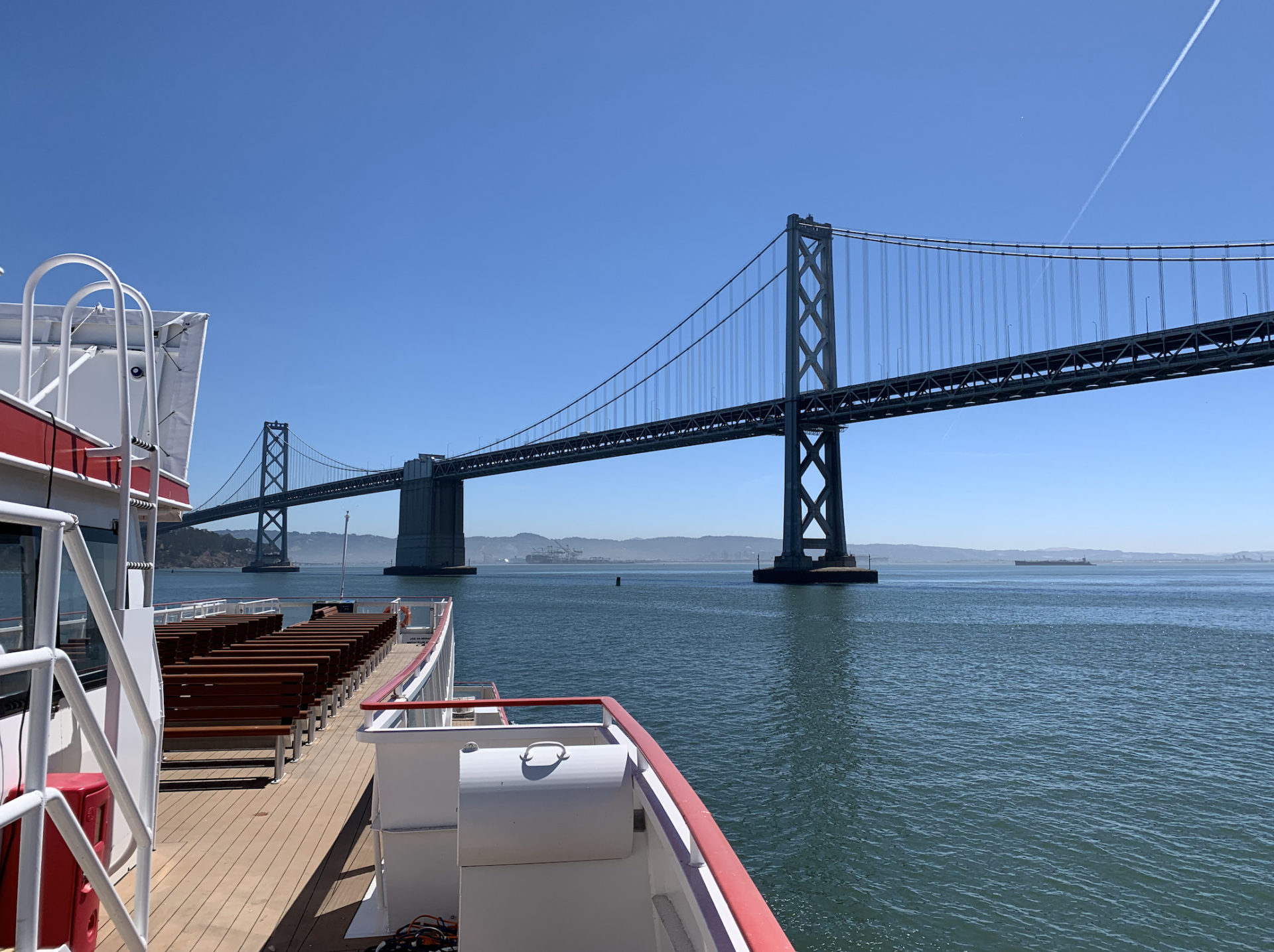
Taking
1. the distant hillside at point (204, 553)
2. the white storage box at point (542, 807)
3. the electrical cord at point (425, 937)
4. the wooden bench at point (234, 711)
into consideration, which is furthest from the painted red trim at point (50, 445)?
the distant hillside at point (204, 553)

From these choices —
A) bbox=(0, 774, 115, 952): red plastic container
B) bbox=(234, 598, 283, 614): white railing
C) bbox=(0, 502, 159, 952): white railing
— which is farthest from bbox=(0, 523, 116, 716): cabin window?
bbox=(234, 598, 283, 614): white railing

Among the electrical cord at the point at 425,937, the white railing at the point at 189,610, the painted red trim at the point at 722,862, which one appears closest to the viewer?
the painted red trim at the point at 722,862

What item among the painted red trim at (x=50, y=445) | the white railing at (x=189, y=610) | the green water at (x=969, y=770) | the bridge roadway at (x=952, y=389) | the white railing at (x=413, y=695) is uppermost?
the bridge roadway at (x=952, y=389)

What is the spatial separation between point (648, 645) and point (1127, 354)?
33293 mm

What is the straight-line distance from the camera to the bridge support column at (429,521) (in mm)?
76625

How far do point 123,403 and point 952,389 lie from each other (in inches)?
1982

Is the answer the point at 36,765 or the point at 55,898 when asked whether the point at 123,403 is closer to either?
the point at 55,898

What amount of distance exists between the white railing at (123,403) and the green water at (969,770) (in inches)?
178

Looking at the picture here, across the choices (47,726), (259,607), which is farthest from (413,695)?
(259,607)

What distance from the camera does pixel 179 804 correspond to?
195 inches

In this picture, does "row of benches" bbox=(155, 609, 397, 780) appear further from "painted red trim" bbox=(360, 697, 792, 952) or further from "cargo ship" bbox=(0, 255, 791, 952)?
"painted red trim" bbox=(360, 697, 792, 952)

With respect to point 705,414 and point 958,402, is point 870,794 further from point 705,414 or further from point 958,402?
point 705,414

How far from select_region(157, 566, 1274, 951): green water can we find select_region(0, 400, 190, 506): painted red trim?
4.89m

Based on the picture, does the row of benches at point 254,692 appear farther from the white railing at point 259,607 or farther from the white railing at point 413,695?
the white railing at point 259,607
